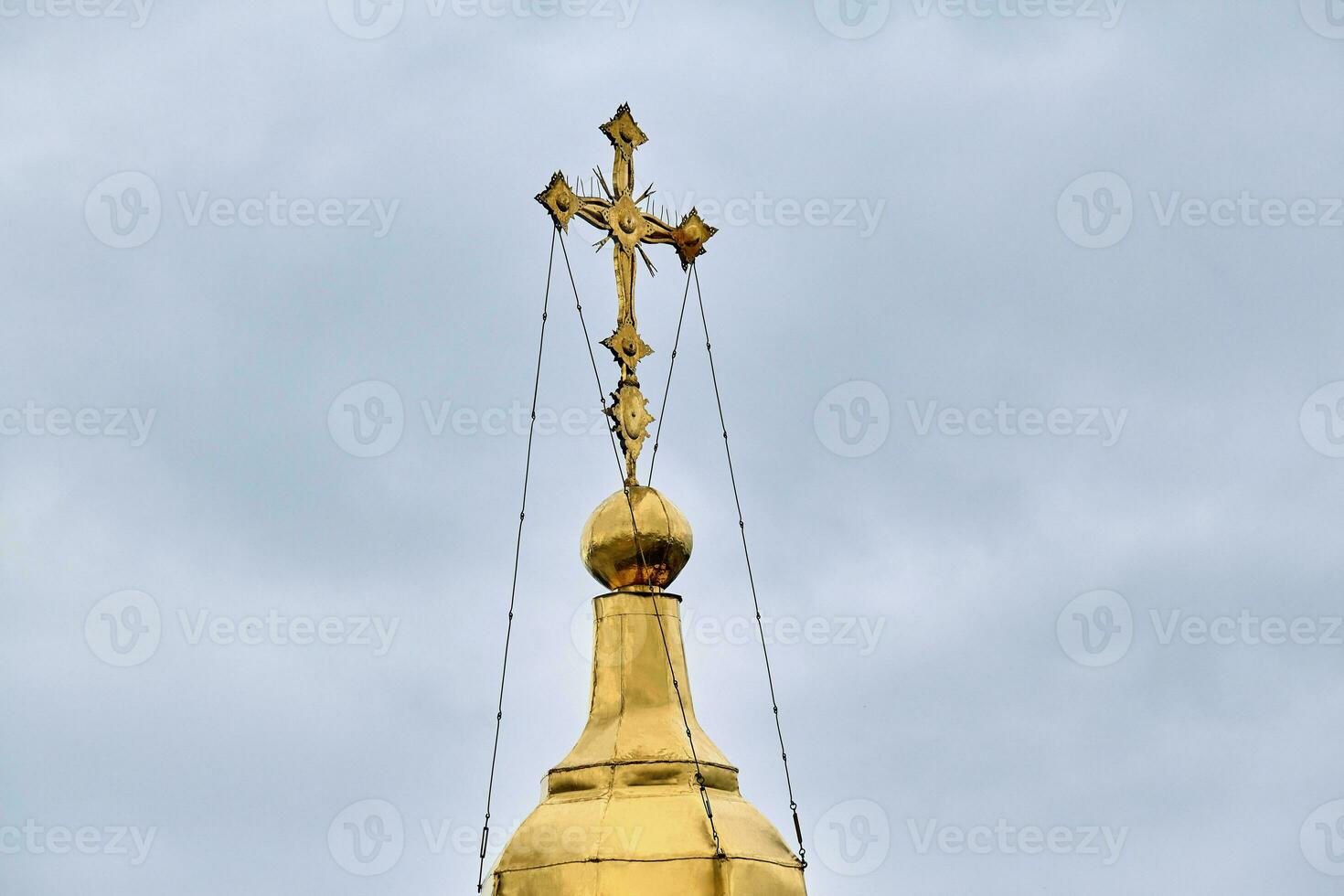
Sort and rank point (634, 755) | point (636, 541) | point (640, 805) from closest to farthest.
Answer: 1. point (640, 805)
2. point (634, 755)
3. point (636, 541)

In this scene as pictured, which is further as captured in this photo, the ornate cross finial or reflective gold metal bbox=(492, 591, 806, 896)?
the ornate cross finial

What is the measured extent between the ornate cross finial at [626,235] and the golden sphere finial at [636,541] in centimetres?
29

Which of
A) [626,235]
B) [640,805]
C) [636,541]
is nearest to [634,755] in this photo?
[640,805]

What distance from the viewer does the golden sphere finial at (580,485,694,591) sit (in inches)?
681

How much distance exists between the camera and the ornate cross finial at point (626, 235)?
57.9ft

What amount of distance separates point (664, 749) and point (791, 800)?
112 centimetres

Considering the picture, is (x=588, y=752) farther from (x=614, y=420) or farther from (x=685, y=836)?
(x=614, y=420)

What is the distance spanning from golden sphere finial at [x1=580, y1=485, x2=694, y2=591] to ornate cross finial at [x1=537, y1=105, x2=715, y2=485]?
29 cm

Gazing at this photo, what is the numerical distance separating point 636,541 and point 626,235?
2664 mm

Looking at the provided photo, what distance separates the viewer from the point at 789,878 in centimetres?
1670

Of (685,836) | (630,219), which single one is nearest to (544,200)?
(630,219)

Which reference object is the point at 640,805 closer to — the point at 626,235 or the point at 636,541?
the point at 636,541

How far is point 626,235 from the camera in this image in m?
18.2

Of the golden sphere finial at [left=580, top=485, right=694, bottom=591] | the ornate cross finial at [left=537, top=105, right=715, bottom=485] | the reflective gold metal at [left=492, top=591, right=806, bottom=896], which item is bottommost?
the reflective gold metal at [left=492, top=591, right=806, bottom=896]
